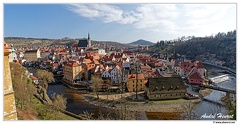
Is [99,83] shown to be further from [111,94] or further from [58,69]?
[58,69]

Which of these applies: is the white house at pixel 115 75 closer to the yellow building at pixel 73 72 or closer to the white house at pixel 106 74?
the white house at pixel 106 74

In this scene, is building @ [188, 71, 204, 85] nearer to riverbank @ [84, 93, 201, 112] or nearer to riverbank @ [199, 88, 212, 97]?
riverbank @ [199, 88, 212, 97]

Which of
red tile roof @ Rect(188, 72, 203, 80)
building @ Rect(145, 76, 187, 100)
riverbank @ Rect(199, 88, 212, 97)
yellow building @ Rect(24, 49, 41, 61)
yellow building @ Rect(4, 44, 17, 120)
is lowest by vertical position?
riverbank @ Rect(199, 88, 212, 97)

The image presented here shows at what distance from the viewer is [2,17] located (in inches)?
104

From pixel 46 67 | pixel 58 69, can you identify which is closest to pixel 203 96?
pixel 58 69

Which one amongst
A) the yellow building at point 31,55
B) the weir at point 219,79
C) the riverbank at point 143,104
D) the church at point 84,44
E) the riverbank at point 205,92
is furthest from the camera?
the church at point 84,44

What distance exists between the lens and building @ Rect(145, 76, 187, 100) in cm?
641

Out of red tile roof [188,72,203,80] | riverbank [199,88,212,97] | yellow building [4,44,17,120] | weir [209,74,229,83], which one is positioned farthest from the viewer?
weir [209,74,229,83]

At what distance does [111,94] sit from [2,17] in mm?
5061

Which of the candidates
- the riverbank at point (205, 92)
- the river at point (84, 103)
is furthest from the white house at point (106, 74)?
the riverbank at point (205, 92)

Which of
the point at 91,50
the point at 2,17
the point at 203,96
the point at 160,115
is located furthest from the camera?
the point at 91,50

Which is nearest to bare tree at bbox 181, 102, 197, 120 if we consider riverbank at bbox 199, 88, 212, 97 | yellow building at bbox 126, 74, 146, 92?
riverbank at bbox 199, 88, 212, 97

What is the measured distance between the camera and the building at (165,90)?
6.41 meters

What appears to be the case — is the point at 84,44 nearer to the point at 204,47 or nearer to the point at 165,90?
the point at 204,47
